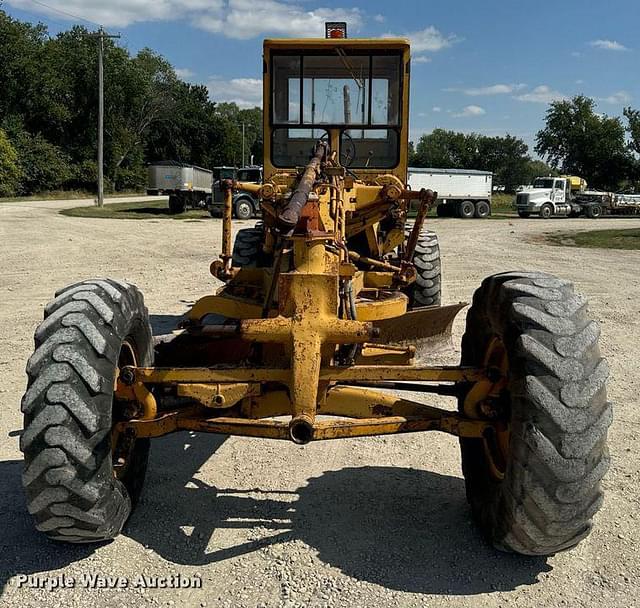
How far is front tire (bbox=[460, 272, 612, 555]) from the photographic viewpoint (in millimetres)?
3174

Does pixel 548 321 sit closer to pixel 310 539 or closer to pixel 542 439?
pixel 542 439

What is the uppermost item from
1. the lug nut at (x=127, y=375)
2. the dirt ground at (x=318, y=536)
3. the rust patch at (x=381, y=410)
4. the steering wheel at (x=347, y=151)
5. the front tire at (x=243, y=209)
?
the steering wheel at (x=347, y=151)

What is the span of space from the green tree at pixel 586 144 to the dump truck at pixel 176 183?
4403 cm

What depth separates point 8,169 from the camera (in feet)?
161

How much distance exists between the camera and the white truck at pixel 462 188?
36.0 m

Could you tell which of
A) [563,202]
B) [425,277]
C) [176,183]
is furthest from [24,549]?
[563,202]

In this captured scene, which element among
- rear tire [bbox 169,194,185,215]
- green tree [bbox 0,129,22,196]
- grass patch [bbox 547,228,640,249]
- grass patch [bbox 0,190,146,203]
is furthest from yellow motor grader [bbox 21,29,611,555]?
green tree [bbox 0,129,22,196]

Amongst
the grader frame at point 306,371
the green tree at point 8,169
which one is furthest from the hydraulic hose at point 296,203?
the green tree at point 8,169

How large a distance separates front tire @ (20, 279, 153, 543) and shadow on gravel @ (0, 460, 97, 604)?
0.59 ft

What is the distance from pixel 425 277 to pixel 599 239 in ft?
56.6

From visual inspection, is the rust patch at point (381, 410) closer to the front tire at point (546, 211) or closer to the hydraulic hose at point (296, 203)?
the hydraulic hose at point (296, 203)

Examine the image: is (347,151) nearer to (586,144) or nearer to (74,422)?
(74,422)

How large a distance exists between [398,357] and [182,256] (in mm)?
12161

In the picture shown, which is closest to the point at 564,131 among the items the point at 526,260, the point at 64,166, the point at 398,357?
the point at 64,166
